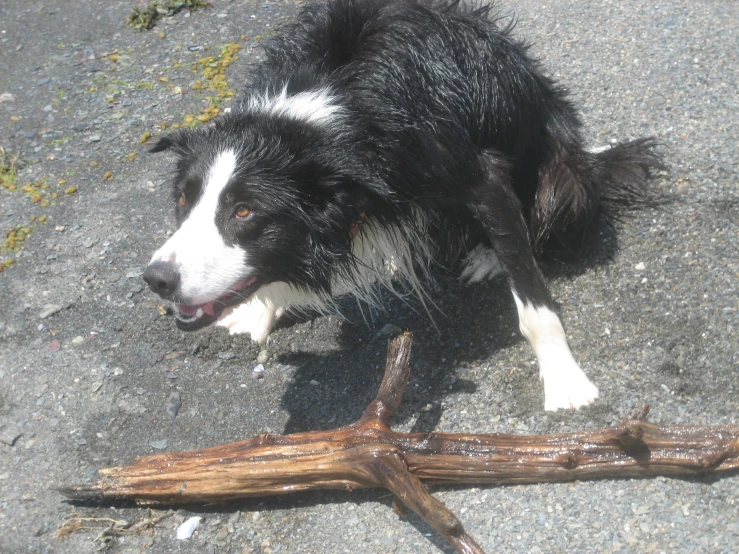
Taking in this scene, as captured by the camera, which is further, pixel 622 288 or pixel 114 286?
pixel 114 286

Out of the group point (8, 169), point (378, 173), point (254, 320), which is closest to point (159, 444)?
point (254, 320)

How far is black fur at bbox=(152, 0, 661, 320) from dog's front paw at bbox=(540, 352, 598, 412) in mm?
280

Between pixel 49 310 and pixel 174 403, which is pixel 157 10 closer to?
pixel 49 310

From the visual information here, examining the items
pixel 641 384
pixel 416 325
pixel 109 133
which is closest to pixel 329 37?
pixel 416 325

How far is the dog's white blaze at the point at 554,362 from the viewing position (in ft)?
10.3

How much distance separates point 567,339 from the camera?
11.2ft

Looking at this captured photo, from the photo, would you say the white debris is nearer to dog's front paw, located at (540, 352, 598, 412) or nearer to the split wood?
the split wood

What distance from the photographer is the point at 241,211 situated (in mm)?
2979

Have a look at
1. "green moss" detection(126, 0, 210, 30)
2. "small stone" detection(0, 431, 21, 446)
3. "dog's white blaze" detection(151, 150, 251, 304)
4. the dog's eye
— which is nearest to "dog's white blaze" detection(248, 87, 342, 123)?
"dog's white blaze" detection(151, 150, 251, 304)

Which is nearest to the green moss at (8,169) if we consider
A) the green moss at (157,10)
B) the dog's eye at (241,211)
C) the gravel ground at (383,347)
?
the gravel ground at (383,347)

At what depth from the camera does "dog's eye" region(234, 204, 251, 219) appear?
2.98 meters

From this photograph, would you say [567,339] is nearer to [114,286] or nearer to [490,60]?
[490,60]

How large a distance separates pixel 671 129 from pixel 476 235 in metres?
1.39

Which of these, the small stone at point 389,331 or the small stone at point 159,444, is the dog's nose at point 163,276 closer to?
the small stone at point 159,444
